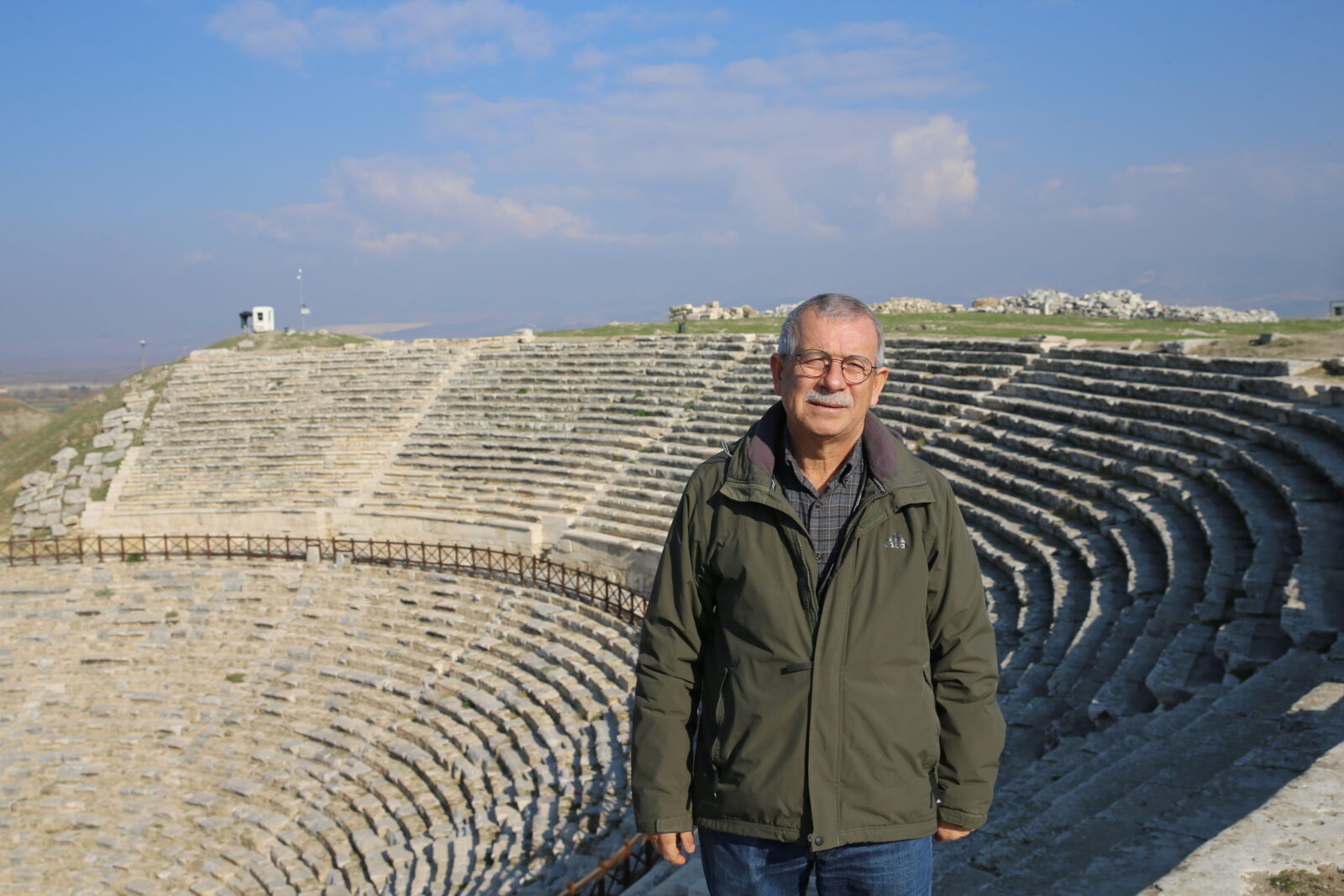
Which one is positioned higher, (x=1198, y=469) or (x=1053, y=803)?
(x=1198, y=469)

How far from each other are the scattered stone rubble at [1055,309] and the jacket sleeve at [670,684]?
2309 centimetres

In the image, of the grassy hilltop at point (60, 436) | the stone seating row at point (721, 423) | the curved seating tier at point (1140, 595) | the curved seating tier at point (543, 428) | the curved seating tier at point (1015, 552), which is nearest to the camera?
the curved seating tier at point (1140, 595)

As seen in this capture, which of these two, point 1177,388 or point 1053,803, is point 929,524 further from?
point 1177,388

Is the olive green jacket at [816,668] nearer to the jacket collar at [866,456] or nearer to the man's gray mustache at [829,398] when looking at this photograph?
the jacket collar at [866,456]

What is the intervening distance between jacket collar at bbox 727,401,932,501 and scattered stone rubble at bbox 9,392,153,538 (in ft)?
70.5

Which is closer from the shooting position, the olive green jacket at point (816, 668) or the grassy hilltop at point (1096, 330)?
the olive green jacket at point (816, 668)

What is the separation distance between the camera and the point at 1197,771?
457 centimetres

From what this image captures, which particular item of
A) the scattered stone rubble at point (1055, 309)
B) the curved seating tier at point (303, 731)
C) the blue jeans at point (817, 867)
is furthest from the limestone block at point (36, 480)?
the blue jeans at point (817, 867)

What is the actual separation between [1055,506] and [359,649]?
1031 cm

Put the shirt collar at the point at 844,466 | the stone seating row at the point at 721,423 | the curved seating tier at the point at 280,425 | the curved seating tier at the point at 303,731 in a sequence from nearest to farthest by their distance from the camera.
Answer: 1. the shirt collar at the point at 844,466
2. the curved seating tier at the point at 303,731
3. the stone seating row at the point at 721,423
4. the curved seating tier at the point at 280,425

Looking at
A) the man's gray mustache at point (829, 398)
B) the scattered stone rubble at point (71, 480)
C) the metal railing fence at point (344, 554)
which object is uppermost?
the man's gray mustache at point (829, 398)

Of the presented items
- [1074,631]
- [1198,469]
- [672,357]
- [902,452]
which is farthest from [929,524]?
[672,357]

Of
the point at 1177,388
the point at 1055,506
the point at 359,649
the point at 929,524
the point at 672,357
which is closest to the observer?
the point at 929,524

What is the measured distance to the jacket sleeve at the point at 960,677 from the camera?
2537mm
